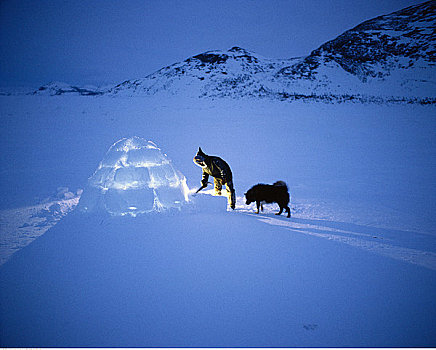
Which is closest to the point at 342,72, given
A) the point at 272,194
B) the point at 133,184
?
the point at 272,194

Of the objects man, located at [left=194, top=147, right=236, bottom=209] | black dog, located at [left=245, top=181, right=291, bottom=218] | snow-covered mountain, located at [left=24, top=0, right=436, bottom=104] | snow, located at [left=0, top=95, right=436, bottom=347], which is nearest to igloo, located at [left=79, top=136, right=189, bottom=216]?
snow, located at [left=0, top=95, right=436, bottom=347]

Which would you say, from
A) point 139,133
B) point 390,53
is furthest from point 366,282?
point 390,53

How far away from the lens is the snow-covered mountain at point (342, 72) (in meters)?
24.0

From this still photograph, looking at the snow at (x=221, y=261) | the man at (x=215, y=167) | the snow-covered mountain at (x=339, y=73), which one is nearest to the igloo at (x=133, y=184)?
the snow at (x=221, y=261)

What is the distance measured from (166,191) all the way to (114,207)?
921mm

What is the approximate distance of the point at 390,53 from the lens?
34.4 meters

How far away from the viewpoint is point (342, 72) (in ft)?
102

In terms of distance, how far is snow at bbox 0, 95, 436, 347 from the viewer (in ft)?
6.49

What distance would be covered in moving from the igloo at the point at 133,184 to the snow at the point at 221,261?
3 cm

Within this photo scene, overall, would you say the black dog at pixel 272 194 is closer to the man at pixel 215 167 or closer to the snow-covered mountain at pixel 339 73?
the man at pixel 215 167

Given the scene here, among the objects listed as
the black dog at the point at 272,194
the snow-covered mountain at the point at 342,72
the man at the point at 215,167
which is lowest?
the black dog at the point at 272,194

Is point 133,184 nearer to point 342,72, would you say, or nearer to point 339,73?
point 339,73

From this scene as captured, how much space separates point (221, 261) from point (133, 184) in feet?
7.13

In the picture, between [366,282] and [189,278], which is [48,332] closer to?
[189,278]
